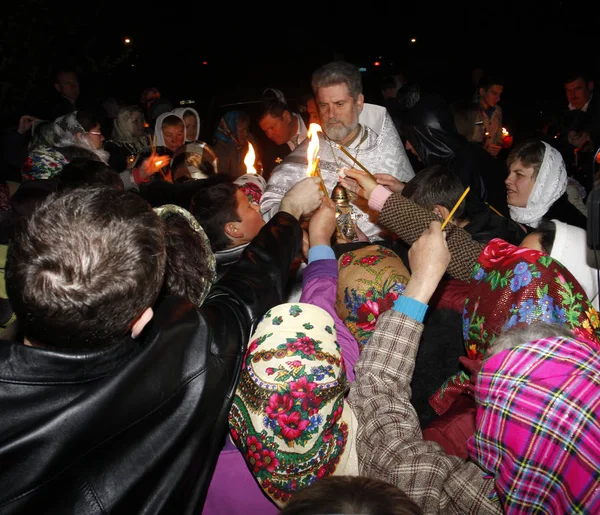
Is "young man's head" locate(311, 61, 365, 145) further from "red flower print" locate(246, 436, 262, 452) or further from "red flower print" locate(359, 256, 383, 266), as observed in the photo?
"red flower print" locate(246, 436, 262, 452)

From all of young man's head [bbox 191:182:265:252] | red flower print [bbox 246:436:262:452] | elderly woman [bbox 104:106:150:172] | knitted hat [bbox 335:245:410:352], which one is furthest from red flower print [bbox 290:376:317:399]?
elderly woman [bbox 104:106:150:172]

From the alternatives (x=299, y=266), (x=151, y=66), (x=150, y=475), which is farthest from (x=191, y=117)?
(x=151, y=66)

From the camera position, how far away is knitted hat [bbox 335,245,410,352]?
2059 millimetres

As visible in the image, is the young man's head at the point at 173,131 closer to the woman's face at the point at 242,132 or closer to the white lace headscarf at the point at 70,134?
the woman's face at the point at 242,132

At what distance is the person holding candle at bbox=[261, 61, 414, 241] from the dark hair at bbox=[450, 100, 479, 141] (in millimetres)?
1870

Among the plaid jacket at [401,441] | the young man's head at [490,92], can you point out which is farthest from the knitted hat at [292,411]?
the young man's head at [490,92]

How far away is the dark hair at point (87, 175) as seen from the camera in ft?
11.6

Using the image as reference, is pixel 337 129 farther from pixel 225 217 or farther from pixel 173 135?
pixel 173 135

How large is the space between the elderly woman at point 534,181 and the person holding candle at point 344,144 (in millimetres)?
835

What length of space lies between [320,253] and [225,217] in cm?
77

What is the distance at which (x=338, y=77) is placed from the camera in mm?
3607

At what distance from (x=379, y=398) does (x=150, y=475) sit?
0.76m

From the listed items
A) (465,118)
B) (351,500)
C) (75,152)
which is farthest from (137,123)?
(351,500)

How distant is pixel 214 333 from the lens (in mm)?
1601
